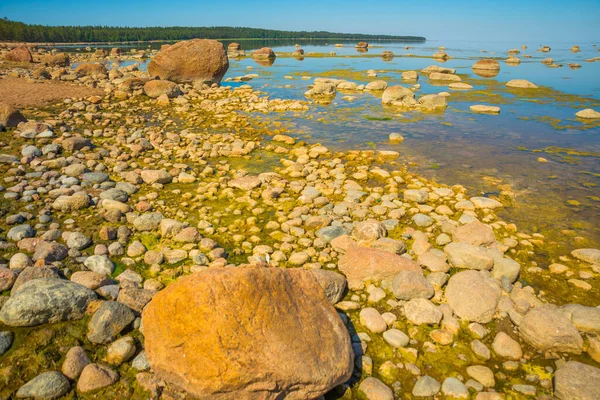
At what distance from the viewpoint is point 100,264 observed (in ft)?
14.0

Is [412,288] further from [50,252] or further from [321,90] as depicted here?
[321,90]

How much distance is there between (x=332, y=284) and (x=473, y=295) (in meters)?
1.60

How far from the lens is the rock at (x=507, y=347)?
3.26 meters

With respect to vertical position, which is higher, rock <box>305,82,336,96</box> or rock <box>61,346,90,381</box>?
rock <box>305,82,336,96</box>

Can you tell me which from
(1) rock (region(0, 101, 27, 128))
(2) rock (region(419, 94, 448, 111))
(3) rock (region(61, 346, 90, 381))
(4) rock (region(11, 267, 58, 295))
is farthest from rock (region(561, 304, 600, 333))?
(1) rock (region(0, 101, 27, 128))

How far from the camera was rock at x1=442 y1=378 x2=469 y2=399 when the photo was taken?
9.42 feet

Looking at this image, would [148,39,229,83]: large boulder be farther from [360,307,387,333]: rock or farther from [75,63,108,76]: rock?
[360,307,387,333]: rock

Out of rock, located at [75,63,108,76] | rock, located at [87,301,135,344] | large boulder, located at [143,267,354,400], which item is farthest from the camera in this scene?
rock, located at [75,63,108,76]

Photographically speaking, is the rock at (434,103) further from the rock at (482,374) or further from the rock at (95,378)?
the rock at (95,378)

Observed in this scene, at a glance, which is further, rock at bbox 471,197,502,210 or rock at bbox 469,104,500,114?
rock at bbox 469,104,500,114

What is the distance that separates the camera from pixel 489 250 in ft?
15.3

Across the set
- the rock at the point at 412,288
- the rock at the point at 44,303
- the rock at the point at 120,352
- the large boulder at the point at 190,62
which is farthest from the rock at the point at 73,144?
the large boulder at the point at 190,62

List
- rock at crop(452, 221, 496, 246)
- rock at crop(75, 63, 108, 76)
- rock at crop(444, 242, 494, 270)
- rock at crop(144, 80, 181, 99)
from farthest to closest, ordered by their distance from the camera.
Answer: rock at crop(75, 63, 108, 76)
rock at crop(144, 80, 181, 99)
rock at crop(452, 221, 496, 246)
rock at crop(444, 242, 494, 270)

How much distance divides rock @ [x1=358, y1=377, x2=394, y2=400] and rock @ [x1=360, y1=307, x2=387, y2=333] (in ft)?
2.09
